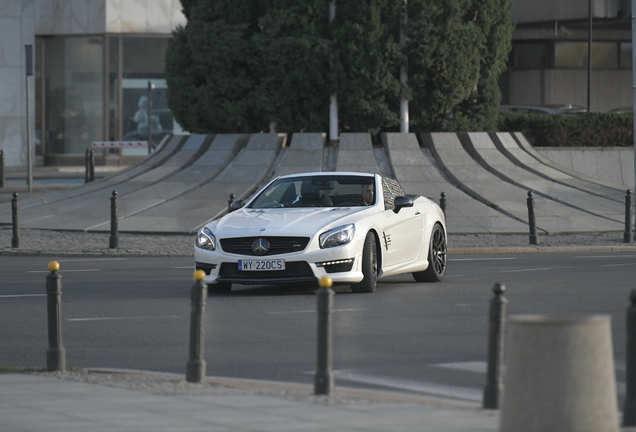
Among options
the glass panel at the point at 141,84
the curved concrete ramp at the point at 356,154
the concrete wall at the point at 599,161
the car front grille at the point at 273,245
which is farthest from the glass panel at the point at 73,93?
the car front grille at the point at 273,245

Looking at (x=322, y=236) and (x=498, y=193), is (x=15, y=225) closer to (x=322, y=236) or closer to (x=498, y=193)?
(x=322, y=236)

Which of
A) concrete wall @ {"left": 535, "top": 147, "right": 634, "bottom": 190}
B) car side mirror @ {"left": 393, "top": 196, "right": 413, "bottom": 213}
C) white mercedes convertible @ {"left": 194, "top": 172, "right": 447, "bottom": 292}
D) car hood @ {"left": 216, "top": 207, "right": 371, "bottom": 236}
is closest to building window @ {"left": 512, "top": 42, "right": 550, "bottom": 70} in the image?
concrete wall @ {"left": 535, "top": 147, "right": 634, "bottom": 190}

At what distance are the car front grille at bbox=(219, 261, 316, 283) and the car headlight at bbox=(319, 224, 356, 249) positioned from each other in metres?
0.32

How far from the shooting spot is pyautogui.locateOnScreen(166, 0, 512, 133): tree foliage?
86.4 ft

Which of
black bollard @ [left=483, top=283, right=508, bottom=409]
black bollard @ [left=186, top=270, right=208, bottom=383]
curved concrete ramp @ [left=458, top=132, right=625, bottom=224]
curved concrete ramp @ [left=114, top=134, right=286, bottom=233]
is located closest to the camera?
black bollard @ [left=483, top=283, right=508, bottom=409]

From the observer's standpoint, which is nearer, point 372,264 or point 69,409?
point 69,409

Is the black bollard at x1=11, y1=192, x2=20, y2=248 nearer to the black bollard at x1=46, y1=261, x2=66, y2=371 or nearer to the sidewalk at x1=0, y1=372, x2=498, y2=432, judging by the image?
the black bollard at x1=46, y1=261, x2=66, y2=371

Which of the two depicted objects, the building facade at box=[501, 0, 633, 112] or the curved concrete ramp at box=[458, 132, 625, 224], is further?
the building facade at box=[501, 0, 633, 112]

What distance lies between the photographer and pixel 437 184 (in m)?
25.3

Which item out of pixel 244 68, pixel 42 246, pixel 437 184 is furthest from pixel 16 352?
pixel 244 68

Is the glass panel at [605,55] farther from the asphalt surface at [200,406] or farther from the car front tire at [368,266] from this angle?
the asphalt surface at [200,406]

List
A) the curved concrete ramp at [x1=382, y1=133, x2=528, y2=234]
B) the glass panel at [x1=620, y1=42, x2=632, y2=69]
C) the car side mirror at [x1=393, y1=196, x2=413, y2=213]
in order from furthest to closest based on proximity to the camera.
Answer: the glass panel at [x1=620, y1=42, x2=632, y2=69]
the curved concrete ramp at [x1=382, y1=133, x2=528, y2=234]
the car side mirror at [x1=393, y1=196, x2=413, y2=213]

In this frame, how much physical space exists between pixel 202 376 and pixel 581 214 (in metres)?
18.1

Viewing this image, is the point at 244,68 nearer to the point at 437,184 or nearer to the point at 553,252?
the point at 437,184
